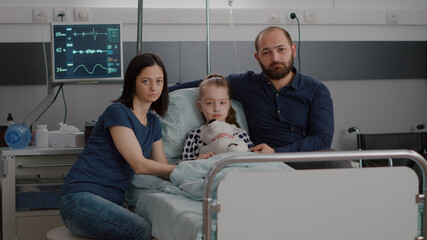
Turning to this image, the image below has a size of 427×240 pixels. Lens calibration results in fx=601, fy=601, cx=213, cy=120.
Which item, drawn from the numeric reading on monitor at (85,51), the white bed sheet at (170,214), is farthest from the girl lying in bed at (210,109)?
the numeric reading on monitor at (85,51)

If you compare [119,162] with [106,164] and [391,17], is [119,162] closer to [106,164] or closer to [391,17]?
[106,164]

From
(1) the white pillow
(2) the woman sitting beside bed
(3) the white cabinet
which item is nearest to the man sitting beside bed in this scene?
(1) the white pillow

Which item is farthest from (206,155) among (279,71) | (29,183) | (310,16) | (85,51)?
(310,16)

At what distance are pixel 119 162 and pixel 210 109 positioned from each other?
579 mm

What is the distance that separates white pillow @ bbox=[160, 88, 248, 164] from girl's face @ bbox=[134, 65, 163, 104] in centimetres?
37

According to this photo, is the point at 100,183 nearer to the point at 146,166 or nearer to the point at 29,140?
the point at 146,166

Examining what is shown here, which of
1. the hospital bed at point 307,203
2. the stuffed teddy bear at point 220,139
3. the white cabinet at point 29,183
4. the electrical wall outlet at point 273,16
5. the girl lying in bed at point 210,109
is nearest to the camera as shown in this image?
the hospital bed at point 307,203

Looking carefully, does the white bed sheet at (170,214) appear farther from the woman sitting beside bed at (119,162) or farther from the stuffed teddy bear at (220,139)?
the stuffed teddy bear at (220,139)

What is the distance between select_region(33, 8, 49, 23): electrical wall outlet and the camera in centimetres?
405

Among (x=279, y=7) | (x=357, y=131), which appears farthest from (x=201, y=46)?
(x=357, y=131)

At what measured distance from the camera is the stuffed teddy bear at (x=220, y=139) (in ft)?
9.28

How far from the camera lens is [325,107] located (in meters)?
3.15

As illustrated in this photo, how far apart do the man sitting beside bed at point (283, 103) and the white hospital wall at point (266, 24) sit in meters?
1.23

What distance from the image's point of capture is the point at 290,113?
317 cm
